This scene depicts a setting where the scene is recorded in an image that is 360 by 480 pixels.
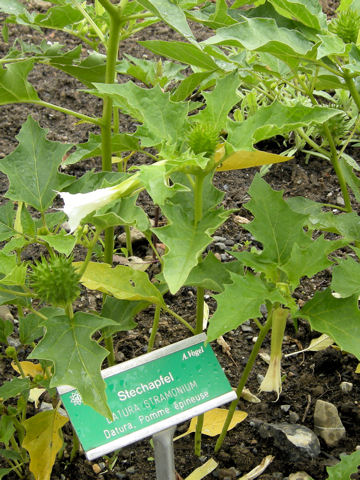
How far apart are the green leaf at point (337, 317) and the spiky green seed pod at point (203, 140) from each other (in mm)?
295

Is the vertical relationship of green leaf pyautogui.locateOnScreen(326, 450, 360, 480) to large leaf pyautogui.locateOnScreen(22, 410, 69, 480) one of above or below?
above

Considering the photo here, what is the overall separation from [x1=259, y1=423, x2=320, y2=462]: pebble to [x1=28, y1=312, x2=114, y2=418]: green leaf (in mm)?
628

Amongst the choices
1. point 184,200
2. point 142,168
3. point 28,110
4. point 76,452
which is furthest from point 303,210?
point 28,110

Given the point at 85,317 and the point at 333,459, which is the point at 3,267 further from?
the point at 333,459

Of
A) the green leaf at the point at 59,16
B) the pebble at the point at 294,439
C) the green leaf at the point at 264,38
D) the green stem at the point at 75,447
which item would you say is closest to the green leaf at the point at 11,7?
the green leaf at the point at 59,16

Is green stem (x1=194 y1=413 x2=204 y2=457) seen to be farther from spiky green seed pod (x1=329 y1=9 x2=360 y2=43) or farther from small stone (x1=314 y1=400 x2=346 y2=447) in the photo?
spiky green seed pod (x1=329 y1=9 x2=360 y2=43)

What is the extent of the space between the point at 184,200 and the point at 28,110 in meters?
1.79

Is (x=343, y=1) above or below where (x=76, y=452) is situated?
above

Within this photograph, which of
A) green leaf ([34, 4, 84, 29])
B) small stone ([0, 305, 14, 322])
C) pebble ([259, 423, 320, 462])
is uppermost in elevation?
green leaf ([34, 4, 84, 29])

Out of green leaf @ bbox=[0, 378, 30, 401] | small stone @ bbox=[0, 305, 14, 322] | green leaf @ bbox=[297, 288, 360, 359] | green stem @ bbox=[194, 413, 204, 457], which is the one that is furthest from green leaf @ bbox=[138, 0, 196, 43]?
small stone @ bbox=[0, 305, 14, 322]

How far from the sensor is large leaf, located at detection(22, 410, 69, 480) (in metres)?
1.15

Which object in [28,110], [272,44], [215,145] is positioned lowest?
[28,110]

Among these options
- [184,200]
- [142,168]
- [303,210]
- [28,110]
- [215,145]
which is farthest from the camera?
[28,110]

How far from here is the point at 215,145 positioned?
2.91 feet
